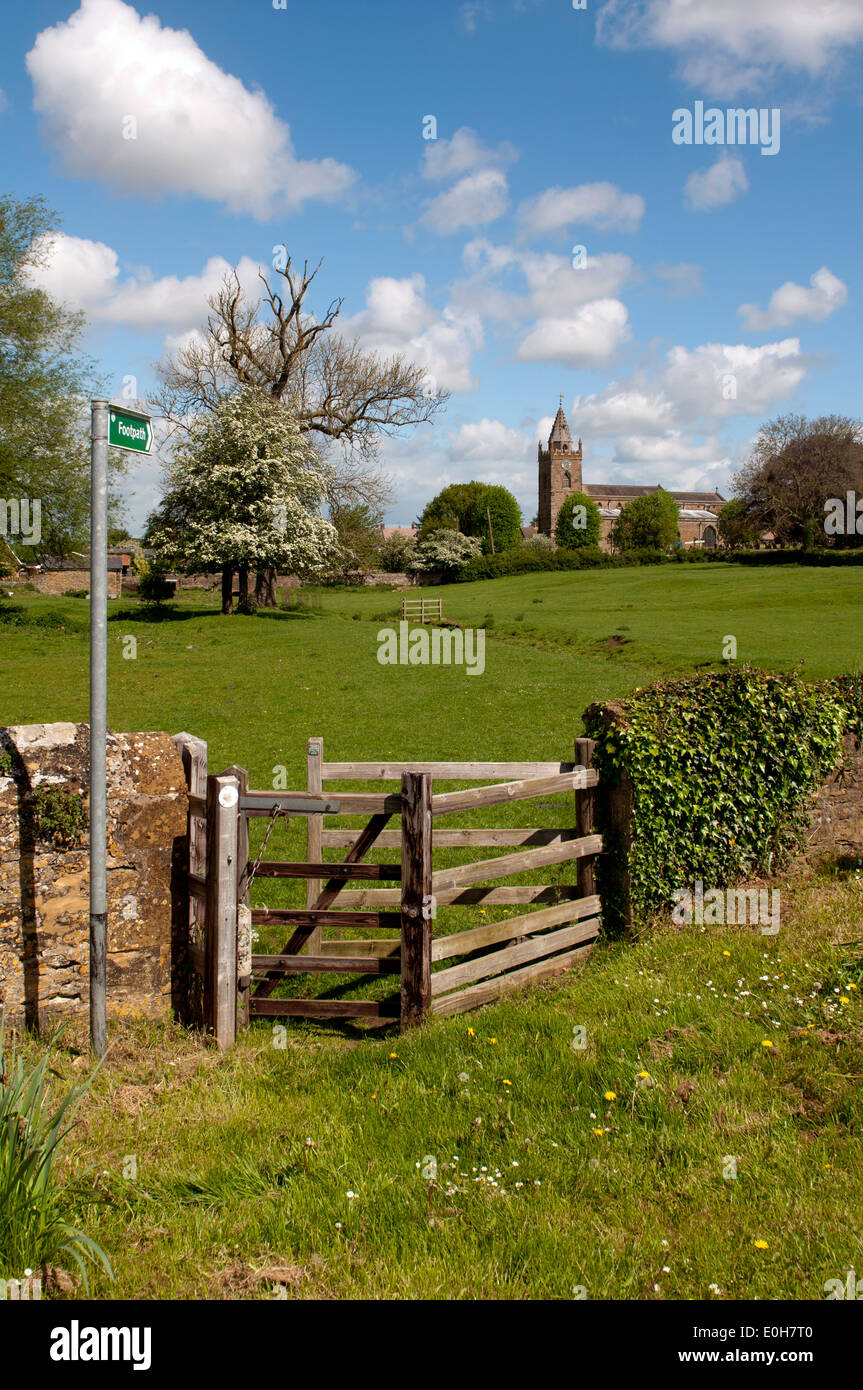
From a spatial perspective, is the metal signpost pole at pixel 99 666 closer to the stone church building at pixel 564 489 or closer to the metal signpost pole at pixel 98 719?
the metal signpost pole at pixel 98 719

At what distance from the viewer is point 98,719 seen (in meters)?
4.84

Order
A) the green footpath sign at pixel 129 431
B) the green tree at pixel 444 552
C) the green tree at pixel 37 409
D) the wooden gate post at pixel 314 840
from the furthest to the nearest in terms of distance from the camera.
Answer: the green tree at pixel 444 552 → the green tree at pixel 37 409 → the wooden gate post at pixel 314 840 → the green footpath sign at pixel 129 431

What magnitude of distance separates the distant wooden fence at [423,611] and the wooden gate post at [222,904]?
119 feet

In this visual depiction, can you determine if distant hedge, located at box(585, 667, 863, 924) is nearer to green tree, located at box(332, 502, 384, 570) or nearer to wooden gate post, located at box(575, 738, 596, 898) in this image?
wooden gate post, located at box(575, 738, 596, 898)

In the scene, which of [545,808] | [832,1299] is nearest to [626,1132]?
[832,1299]

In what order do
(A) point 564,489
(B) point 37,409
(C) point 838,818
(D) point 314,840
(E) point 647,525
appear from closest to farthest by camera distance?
(D) point 314,840
(C) point 838,818
(B) point 37,409
(E) point 647,525
(A) point 564,489

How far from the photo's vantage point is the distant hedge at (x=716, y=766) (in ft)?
25.1

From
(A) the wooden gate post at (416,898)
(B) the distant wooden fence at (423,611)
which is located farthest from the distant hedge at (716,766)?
(B) the distant wooden fence at (423,611)

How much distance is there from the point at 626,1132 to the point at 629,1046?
2.99ft

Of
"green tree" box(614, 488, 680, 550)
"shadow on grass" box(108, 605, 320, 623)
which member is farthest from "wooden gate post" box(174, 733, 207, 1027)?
"green tree" box(614, 488, 680, 550)

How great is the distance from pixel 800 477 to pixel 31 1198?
3010 inches

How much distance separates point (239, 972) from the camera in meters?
5.93

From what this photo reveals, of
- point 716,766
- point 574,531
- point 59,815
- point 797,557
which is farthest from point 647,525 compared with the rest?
point 59,815

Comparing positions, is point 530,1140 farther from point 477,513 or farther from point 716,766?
point 477,513
